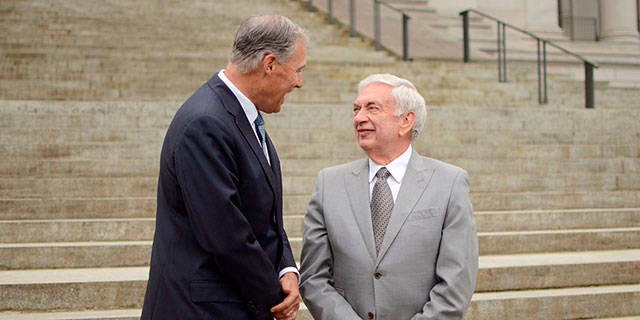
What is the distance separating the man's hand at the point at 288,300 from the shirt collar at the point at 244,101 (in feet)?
1.95

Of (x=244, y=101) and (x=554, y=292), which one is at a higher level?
(x=244, y=101)

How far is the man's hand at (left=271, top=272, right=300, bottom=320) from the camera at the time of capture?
86.4 inches

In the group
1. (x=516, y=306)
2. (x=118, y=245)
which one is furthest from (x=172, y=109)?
(x=516, y=306)

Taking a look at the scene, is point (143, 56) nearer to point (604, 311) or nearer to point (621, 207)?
point (621, 207)

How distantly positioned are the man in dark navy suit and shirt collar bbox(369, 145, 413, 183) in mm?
565

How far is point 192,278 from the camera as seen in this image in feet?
6.74

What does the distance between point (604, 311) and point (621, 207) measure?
210 centimetres

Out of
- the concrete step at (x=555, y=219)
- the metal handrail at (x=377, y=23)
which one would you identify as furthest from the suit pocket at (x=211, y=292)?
the metal handrail at (x=377, y=23)

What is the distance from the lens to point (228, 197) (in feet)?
6.50

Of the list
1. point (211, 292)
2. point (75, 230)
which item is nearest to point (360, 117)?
point (211, 292)

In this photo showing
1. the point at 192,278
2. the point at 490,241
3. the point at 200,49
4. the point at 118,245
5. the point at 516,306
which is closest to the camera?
the point at 192,278

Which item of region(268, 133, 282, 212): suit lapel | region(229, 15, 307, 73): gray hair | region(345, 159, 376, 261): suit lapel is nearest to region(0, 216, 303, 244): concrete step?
region(345, 159, 376, 261): suit lapel

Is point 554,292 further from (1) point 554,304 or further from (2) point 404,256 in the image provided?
(2) point 404,256

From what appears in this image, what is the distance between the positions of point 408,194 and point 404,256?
256 mm
